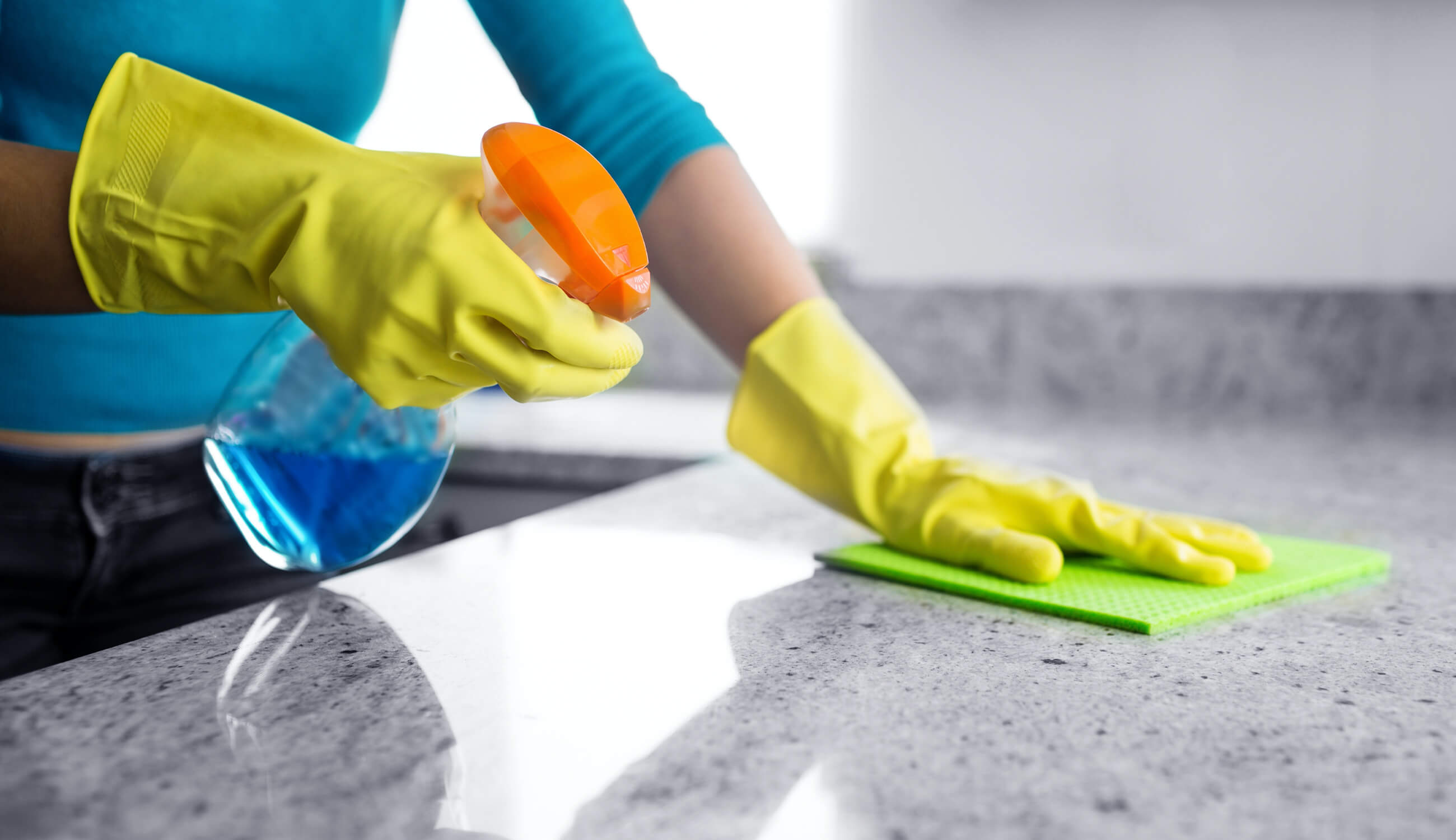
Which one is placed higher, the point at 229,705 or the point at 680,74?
the point at 680,74

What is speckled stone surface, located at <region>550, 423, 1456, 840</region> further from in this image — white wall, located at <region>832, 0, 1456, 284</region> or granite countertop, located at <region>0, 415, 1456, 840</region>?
white wall, located at <region>832, 0, 1456, 284</region>

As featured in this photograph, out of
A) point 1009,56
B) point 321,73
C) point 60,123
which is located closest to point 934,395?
point 1009,56

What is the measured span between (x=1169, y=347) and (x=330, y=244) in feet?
5.39

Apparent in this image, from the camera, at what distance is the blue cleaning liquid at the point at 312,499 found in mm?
712

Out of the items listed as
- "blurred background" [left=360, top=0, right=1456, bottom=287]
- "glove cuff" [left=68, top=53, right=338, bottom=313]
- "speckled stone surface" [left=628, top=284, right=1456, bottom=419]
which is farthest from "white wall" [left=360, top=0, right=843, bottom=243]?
"glove cuff" [left=68, top=53, right=338, bottom=313]

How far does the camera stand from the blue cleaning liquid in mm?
712

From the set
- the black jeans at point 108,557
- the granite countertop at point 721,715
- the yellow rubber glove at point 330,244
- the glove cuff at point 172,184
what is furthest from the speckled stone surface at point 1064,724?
the black jeans at point 108,557

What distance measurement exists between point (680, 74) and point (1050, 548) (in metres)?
1.66

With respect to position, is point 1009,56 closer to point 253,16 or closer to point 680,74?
point 680,74

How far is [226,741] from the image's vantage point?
494 mm

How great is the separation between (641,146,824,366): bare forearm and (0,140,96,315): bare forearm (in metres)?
0.47

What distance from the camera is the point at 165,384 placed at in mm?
949

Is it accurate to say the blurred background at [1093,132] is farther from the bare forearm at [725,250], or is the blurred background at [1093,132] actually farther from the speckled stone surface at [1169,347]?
the bare forearm at [725,250]

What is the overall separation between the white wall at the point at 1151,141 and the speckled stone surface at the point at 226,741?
1583 millimetres
